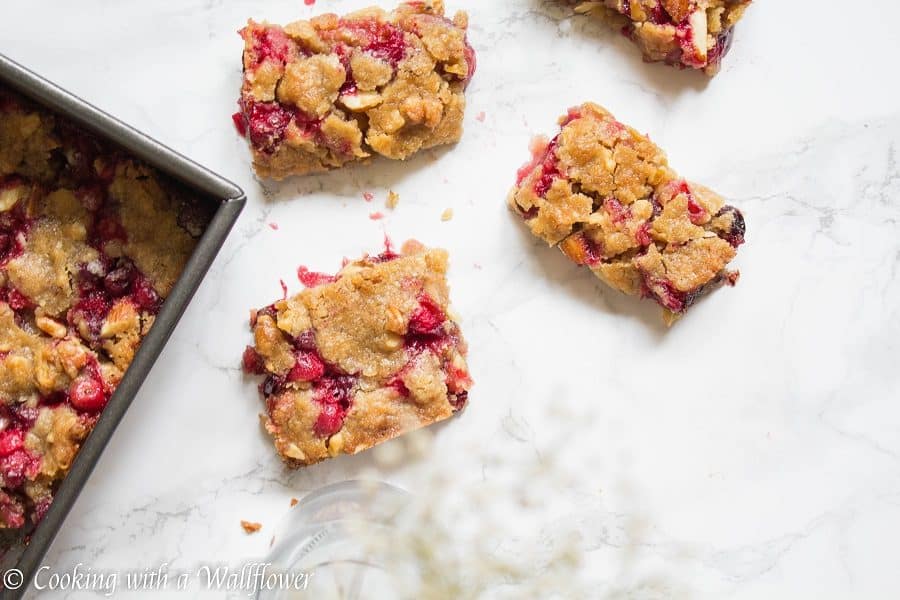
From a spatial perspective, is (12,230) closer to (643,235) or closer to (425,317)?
(425,317)

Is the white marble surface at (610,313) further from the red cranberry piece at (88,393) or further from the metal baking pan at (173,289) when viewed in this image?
the metal baking pan at (173,289)

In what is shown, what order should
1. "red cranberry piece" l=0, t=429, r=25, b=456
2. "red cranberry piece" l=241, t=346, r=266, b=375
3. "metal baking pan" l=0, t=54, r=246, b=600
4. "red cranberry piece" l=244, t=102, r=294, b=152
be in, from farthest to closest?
"red cranberry piece" l=241, t=346, r=266, b=375 → "red cranberry piece" l=244, t=102, r=294, b=152 → "red cranberry piece" l=0, t=429, r=25, b=456 → "metal baking pan" l=0, t=54, r=246, b=600

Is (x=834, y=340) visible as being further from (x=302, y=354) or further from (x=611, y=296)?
(x=302, y=354)

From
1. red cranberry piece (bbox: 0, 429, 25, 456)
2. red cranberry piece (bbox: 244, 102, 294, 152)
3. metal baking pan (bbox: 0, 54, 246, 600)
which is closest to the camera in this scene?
metal baking pan (bbox: 0, 54, 246, 600)

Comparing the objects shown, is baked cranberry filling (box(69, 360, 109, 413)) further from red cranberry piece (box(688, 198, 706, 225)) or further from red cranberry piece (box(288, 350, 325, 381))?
red cranberry piece (box(688, 198, 706, 225))

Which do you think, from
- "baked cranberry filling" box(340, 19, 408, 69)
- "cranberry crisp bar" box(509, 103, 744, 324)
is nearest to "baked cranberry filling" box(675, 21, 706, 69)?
"cranberry crisp bar" box(509, 103, 744, 324)

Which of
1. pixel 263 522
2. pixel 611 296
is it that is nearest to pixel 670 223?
pixel 611 296
